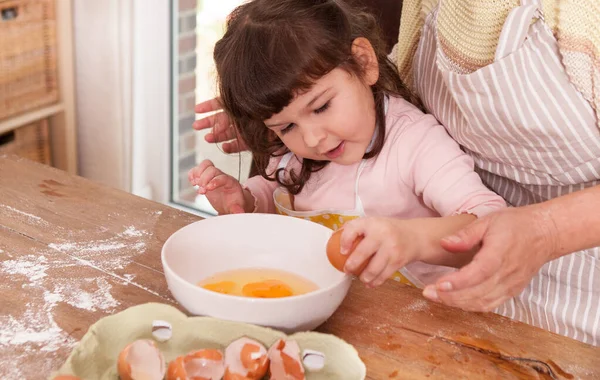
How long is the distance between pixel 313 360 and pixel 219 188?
2.01ft

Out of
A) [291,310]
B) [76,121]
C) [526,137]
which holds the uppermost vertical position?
[526,137]

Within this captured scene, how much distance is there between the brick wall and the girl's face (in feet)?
5.57

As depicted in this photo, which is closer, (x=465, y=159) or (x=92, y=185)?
(x=465, y=159)

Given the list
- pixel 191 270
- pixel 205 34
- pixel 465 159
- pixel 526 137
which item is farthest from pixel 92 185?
pixel 205 34

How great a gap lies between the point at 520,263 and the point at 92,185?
0.82 meters

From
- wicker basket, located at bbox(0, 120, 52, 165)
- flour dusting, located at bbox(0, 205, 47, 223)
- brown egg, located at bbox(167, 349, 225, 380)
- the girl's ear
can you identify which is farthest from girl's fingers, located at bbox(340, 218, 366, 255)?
wicker basket, located at bbox(0, 120, 52, 165)

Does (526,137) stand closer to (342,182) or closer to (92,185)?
(342,182)

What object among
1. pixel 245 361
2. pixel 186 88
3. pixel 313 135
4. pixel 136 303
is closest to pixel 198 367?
pixel 245 361

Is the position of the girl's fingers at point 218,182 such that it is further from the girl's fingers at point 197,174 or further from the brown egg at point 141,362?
the brown egg at point 141,362

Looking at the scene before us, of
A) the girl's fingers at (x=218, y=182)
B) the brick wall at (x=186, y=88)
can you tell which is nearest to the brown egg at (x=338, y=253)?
the girl's fingers at (x=218, y=182)

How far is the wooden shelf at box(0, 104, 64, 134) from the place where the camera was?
97.1 inches

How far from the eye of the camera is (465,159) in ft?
4.10

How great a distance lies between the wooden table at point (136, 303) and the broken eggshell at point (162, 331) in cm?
12

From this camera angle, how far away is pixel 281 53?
3.97 ft
